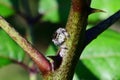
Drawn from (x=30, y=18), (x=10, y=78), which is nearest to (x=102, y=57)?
(x=30, y=18)

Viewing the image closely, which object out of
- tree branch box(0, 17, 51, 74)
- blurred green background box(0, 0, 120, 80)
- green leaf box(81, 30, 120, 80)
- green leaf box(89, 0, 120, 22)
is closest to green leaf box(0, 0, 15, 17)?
blurred green background box(0, 0, 120, 80)

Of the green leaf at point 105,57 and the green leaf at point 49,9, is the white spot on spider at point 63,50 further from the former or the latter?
the green leaf at point 49,9

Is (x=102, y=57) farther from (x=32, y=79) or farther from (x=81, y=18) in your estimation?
(x=81, y=18)

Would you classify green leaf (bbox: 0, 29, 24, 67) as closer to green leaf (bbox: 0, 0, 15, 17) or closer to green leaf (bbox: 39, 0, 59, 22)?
green leaf (bbox: 0, 0, 15, 17)

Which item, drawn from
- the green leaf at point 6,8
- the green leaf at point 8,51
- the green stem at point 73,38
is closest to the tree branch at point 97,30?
the green stem at point 73,38

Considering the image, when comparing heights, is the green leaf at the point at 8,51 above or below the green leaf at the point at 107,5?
below
